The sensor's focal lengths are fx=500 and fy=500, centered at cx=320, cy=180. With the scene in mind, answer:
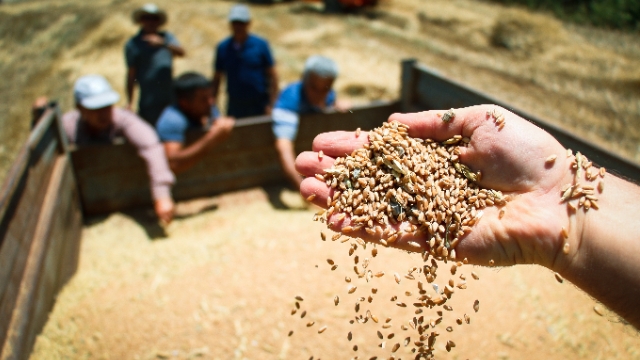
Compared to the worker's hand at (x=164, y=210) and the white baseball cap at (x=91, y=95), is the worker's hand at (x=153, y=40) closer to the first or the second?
the white baseball cap at (x=91, y=95)

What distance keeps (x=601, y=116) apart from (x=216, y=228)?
580 centimetres

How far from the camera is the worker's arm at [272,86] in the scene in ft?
19.1

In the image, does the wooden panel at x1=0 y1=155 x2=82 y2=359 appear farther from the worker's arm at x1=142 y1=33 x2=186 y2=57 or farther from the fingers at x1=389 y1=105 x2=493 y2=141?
the fingers at x1=389 y1=105 x2=493 y2=141

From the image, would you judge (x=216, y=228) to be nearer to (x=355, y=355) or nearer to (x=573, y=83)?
(x=355, y=355)

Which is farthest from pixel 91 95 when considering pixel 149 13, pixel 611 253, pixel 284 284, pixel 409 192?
pixel 611 253

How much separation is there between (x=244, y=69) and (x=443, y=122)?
3.49 meters

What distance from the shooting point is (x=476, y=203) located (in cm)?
253

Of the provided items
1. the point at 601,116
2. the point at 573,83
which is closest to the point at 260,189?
the point at 601,116

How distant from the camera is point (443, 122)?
2656 millimetres

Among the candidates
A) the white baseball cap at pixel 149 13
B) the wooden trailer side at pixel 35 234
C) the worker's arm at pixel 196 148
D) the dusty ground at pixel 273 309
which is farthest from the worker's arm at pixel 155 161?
the white baseball cap at pixel 149 13

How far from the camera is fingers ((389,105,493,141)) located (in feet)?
8.52

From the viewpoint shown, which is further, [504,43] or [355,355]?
[504,43]

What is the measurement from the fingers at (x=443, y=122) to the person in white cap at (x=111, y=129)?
2.79 m

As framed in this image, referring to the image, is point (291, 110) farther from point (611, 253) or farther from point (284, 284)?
point (611, 253)
